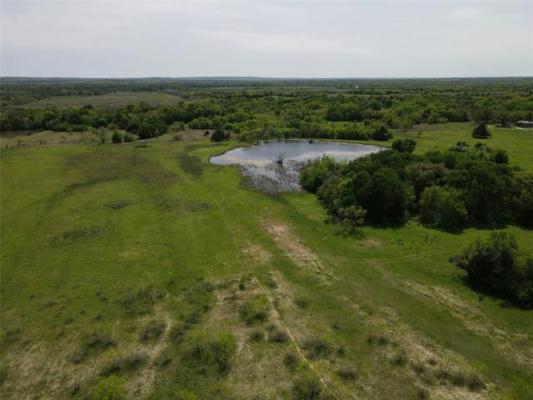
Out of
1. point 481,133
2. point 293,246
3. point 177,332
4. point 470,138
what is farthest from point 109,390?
point 481,133

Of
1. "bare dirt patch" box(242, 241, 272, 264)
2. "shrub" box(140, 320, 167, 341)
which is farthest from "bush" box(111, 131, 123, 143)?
"shrub" box(140, 320, 167, 341)

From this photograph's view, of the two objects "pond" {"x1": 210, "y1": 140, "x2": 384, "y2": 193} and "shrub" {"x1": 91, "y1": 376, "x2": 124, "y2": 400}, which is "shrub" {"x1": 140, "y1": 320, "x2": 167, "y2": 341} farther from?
"pond" {"x1": 210, "y1": 140, "x2": 384, "y2": 193}

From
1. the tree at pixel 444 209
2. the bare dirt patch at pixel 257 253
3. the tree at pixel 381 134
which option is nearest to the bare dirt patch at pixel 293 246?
the bare dirt patch at pixel 257 253

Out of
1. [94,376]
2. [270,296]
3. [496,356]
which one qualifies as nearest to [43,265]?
[94,376]

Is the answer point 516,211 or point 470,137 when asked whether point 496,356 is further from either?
point 470,137

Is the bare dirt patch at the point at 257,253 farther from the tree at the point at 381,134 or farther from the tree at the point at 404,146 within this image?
the tree at the point at 381,134

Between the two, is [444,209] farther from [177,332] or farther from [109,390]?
[109,390]
